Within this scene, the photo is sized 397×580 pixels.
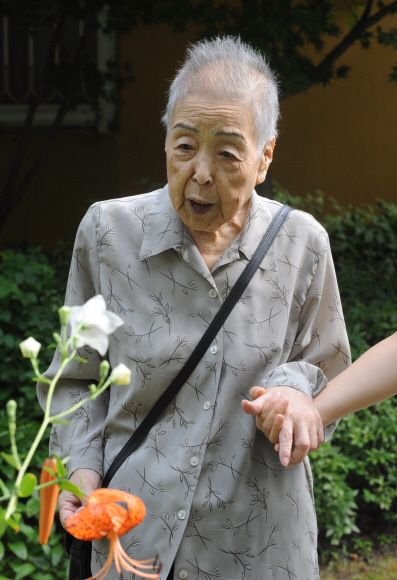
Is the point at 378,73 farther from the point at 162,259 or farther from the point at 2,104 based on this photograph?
the point at 162,259

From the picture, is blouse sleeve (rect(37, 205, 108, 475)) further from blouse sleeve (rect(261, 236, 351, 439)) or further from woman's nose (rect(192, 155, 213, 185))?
blouse sleeve (rect(261, 236, 351, 439))

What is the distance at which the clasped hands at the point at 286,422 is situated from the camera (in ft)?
5.05

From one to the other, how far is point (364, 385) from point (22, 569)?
7.64 ft

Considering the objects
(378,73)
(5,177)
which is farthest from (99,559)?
(378,73)

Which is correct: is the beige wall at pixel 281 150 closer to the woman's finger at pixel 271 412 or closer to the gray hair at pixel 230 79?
the gray hair at pixel 230 79

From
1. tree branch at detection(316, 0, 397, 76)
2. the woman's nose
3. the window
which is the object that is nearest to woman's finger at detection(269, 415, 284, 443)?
the woman's nose

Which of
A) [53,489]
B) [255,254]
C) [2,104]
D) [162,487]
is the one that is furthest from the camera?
[2,104]

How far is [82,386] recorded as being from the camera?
1.85 m

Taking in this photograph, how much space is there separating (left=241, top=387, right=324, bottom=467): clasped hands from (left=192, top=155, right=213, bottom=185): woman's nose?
21.1 inches

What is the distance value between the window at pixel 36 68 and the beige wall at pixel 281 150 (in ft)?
0.70

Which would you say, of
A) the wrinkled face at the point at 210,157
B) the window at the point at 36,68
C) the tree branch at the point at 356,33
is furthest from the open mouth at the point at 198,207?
the window at the point at 36,68

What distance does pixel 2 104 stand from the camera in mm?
6328

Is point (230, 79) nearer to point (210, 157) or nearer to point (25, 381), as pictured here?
point (210, 157)

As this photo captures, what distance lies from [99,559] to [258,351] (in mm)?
702
